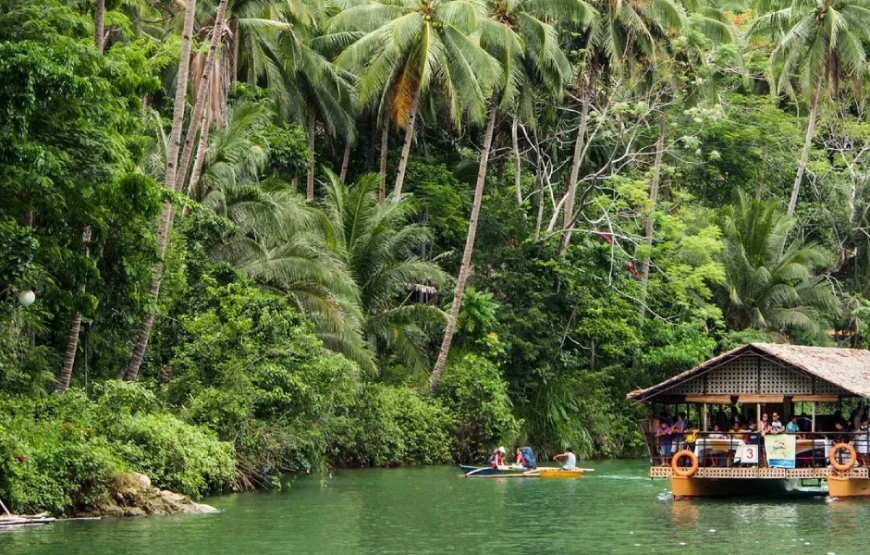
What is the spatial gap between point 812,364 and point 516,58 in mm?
15621

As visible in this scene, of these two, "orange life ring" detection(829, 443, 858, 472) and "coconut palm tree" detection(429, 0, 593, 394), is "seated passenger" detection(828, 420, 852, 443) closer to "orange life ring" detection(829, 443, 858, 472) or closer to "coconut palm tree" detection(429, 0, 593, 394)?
"orange life ring" detection(829, 443, 858, 472)

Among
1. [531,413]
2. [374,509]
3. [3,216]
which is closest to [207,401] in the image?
[374,509]

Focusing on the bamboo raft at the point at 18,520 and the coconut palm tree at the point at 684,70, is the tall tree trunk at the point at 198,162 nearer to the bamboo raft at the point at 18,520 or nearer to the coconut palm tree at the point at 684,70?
the bamboo raft at the point at 18,520

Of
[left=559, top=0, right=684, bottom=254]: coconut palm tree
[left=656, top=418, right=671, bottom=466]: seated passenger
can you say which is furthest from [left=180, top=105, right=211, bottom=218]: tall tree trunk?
[left=559, top=0, right=684, bottom=254]: coconut palm tree

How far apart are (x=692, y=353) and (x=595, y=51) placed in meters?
9.73

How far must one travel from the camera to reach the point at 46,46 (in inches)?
845

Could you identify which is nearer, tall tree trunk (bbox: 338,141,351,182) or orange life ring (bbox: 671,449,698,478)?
orange life ring (bbox: 671,449,698,478)

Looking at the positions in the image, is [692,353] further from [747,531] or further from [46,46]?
[46,46]

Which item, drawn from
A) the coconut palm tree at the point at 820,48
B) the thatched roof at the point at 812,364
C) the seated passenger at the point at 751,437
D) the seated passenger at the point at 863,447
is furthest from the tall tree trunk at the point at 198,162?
the coconut palm tree at the point at 820,48

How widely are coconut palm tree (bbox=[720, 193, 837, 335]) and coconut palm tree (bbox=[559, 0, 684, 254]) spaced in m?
6.64

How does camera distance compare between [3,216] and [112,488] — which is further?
[112,488]

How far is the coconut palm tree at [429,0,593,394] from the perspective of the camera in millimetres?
39031

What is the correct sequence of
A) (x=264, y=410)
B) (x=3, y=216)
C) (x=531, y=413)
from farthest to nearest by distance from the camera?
(x=531, y=413)
(x=264, y=410)
(x=3, y=216)

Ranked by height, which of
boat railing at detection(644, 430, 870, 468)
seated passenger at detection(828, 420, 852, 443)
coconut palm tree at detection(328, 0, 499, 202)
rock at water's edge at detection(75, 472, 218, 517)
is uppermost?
coconut palm tree at detection(328, 0, 499, 202)
